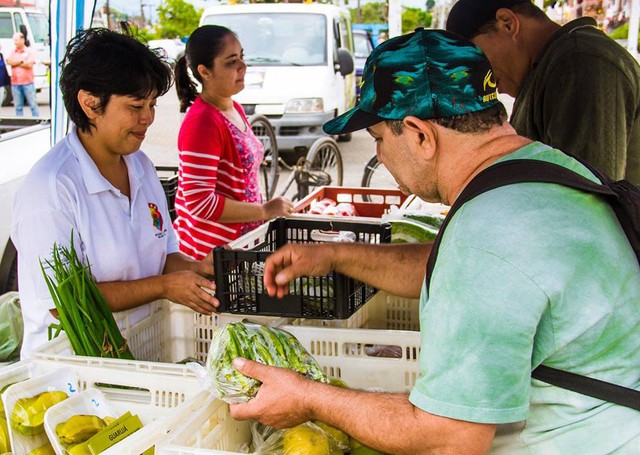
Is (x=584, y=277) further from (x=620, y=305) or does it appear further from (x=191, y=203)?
(x=191, y=203)

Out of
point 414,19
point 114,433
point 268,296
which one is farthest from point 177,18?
point 114,433

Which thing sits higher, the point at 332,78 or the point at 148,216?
the point at 332,78

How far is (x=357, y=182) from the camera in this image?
36.2ft

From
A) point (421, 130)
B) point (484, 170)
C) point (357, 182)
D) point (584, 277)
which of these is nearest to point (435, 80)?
point (421, 130)

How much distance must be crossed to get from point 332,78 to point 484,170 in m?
9.97

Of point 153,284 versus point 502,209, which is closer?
point 502,209

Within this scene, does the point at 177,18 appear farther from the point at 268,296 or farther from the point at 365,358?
the point at 365,358

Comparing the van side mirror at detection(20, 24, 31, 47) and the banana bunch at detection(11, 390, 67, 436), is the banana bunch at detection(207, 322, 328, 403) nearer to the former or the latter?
the banana bunch at detection(11, 390, 67, 436)

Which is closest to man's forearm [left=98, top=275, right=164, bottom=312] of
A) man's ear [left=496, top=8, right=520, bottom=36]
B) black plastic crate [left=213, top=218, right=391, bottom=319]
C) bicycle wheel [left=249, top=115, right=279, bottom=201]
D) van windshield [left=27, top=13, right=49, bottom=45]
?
black plastic crate [left=213, top=218, right=391, bottom=319]

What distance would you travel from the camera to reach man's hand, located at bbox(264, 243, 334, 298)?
7.26ft

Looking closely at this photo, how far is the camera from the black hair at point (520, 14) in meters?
3.09

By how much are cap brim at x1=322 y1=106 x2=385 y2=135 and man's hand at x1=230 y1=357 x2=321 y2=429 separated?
0.62 metres

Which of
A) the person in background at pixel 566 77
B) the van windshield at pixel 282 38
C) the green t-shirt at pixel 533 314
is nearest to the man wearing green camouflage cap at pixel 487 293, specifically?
the green t-shirt at pixel 533 314

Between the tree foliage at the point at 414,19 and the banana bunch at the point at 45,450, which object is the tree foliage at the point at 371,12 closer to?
the tree foliage at the point at 414,19
